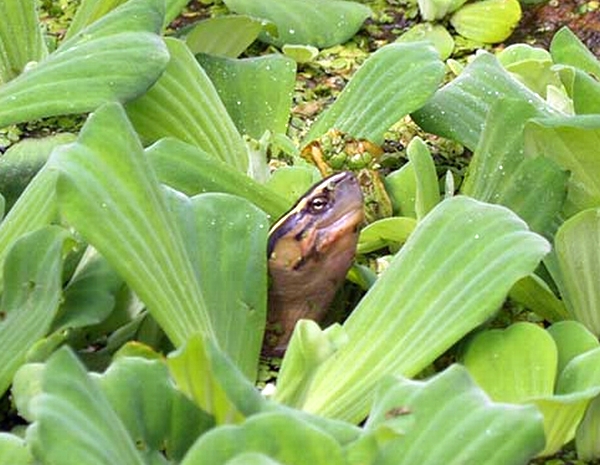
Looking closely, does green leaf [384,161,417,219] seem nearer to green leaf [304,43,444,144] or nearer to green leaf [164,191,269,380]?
green leaf [304,43,444,144]

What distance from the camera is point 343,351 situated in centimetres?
125

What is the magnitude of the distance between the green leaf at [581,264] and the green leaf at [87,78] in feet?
1.40

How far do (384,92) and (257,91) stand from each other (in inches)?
6.4

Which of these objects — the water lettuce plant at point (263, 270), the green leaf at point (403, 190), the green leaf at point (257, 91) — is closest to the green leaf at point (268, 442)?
the water lettuce plant at point (263, 270)

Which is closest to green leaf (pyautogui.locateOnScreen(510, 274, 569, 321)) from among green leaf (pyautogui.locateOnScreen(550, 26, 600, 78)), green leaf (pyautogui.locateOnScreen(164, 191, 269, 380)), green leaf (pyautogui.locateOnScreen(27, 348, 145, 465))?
green leaf (pyautogui.locateOnScreen(164, 191, 269, 380))

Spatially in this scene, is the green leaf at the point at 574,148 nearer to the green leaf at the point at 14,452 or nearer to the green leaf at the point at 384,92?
the green leaf at the point at 384,92

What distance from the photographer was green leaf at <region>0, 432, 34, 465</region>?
1.08m

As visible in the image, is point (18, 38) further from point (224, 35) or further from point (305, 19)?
point (305, 19)

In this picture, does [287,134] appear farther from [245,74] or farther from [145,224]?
[145,224]

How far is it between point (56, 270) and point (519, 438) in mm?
415

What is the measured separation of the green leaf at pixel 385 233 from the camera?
4.62ft

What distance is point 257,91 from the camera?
1684mm

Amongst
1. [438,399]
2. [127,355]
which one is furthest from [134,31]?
[438,399]

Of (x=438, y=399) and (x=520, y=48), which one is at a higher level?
(x=438, y=399)
